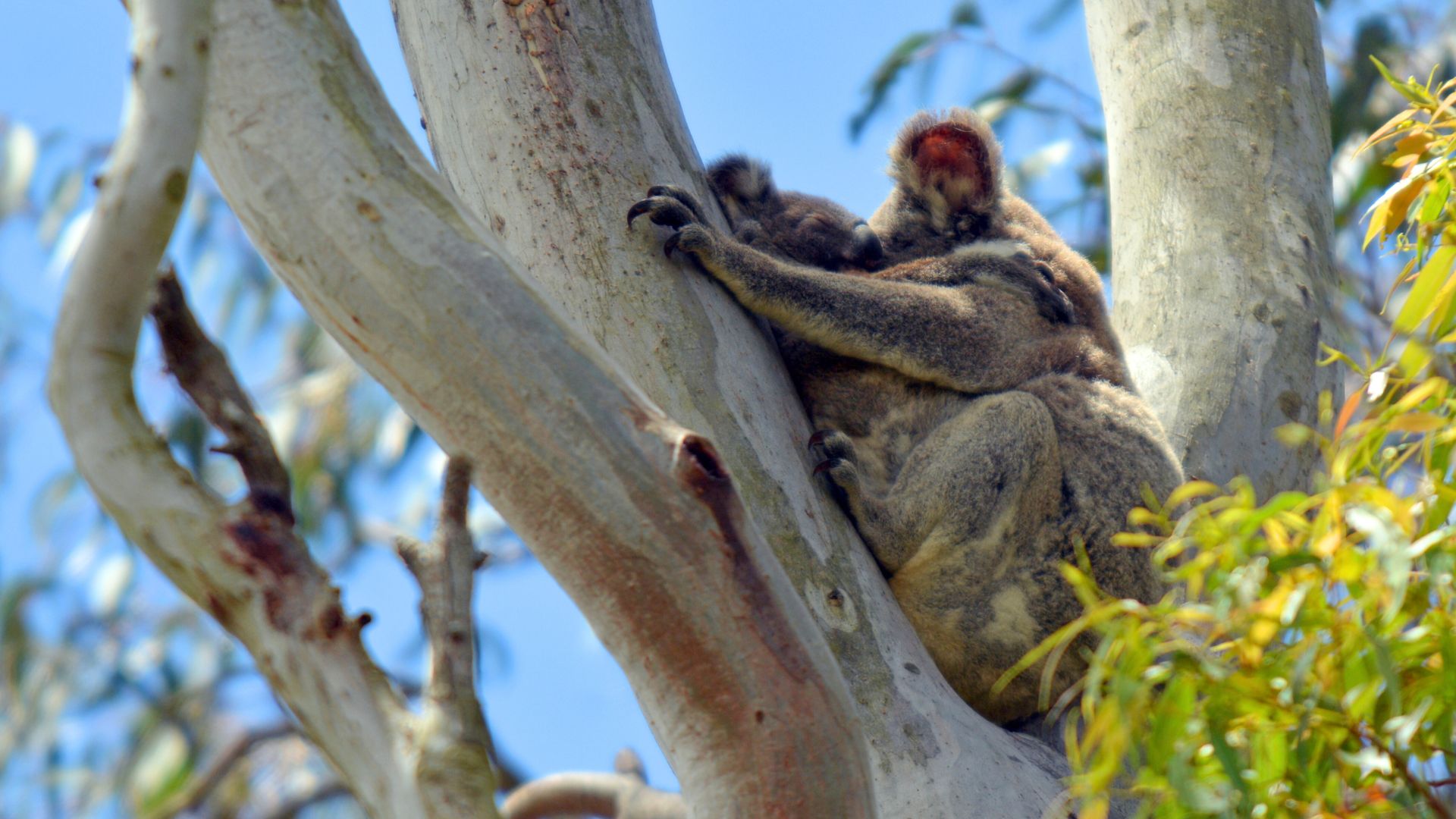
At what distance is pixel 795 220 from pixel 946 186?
45 cm

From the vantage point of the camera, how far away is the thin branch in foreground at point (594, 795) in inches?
153

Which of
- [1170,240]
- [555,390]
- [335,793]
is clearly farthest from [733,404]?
[335,793]

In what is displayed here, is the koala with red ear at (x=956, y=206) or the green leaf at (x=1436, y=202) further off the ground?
the koala with red ear at (x=956, y=206)

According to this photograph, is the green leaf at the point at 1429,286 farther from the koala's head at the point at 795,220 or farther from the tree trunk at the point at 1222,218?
the koala's head at the point at 795,220

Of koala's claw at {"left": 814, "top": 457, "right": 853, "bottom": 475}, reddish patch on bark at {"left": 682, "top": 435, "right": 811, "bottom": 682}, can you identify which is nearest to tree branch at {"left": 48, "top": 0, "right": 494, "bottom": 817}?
reddish patch on bark at {"left": 682, "top": 435, "right": 811, "bottom": 682}

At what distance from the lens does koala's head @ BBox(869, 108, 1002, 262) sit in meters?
3.34

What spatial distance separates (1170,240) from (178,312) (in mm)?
2417

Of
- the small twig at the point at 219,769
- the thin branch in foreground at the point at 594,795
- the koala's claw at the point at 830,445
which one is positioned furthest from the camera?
the small twig at the point at 219,769

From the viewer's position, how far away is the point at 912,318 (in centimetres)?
276

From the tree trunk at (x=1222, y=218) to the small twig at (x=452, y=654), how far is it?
195 cm

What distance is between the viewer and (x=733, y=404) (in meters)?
2.02

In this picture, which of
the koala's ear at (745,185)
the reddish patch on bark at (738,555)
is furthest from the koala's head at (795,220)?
the reddish patch on bark at (738,555)

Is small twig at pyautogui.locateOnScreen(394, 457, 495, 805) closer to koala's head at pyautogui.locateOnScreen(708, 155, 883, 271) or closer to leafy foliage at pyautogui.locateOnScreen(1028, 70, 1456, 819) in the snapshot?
leafy foliage at pyautogui.locateOnScreen(1028, 70, 1456, 819)

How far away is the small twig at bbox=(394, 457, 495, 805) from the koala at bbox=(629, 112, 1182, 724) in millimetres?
855
